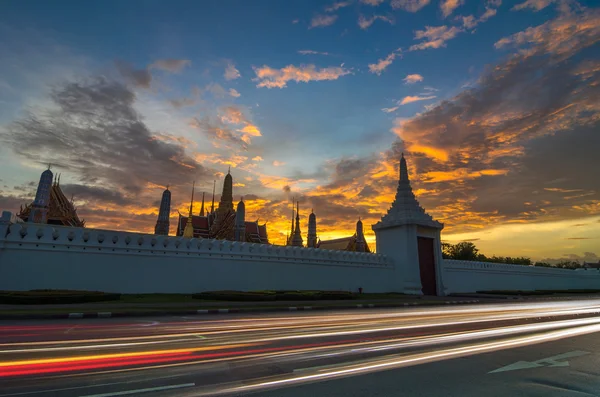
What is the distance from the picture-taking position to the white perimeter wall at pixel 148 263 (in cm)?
1522

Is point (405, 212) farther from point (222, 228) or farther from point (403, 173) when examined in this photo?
point (222, 228)

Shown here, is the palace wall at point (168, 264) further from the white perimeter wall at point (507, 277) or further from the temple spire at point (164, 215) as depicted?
the temple spire at point (164, 215)

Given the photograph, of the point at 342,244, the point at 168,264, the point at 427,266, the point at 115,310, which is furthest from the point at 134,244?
the point at 342,244

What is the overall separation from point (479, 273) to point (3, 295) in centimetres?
3675

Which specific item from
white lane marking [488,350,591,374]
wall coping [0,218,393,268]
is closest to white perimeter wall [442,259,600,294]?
wall coping [0,218,393,268]

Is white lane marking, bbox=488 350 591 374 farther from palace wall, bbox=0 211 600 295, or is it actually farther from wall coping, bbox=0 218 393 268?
wall coping, bbox=0 218 393 268

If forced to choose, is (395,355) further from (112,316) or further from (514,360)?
(112,316)

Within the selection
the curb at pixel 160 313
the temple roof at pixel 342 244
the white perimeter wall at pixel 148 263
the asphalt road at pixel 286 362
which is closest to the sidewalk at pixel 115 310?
the curb at pixel 160 313

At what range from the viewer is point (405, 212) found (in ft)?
97.2

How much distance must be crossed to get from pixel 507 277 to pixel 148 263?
37.5 meters

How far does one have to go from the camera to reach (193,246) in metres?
19.4

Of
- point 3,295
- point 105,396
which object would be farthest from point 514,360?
point 3,295

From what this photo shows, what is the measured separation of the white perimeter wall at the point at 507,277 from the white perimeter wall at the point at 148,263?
13.4 meters

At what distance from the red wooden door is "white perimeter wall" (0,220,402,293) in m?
7.63
